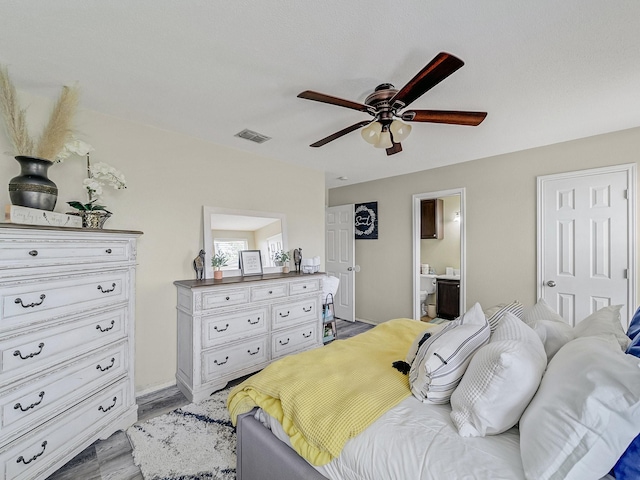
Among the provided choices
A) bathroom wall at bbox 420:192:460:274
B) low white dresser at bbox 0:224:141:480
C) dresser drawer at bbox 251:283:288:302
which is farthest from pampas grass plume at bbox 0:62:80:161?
bathroom wall at bbox 420:192:460:274

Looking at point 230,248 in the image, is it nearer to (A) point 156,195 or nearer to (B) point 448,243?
(A) point 156,195

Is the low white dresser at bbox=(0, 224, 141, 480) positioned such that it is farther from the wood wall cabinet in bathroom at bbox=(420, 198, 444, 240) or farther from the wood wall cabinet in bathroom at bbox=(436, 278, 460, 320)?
the wood wall cabinet in bathroom at bbox=(420, 198, 444, 240)

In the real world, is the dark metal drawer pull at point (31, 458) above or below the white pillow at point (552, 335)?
below

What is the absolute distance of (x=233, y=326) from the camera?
8.68 ft

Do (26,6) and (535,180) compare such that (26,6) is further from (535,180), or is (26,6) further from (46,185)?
(535,180)

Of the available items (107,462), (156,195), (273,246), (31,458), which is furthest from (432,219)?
(31,458)

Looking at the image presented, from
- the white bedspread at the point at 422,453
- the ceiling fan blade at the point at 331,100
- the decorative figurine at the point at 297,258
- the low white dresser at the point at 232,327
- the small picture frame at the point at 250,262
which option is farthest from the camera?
the decorative figurine at the point at 297,258

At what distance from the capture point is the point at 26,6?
131 centimetres

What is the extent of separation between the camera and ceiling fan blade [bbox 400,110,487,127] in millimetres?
1807

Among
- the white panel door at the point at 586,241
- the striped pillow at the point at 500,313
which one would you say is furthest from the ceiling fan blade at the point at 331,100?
the white panel door at the point at 586,241

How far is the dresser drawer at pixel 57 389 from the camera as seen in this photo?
4.56ft

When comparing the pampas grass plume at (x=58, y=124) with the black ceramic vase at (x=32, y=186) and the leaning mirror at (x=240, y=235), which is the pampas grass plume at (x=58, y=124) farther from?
the leaning mirror at (x=240, y=235)

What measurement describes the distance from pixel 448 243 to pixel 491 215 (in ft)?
6.02

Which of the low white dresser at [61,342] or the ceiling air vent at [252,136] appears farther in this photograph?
the ceiling air vent at [252,136]
